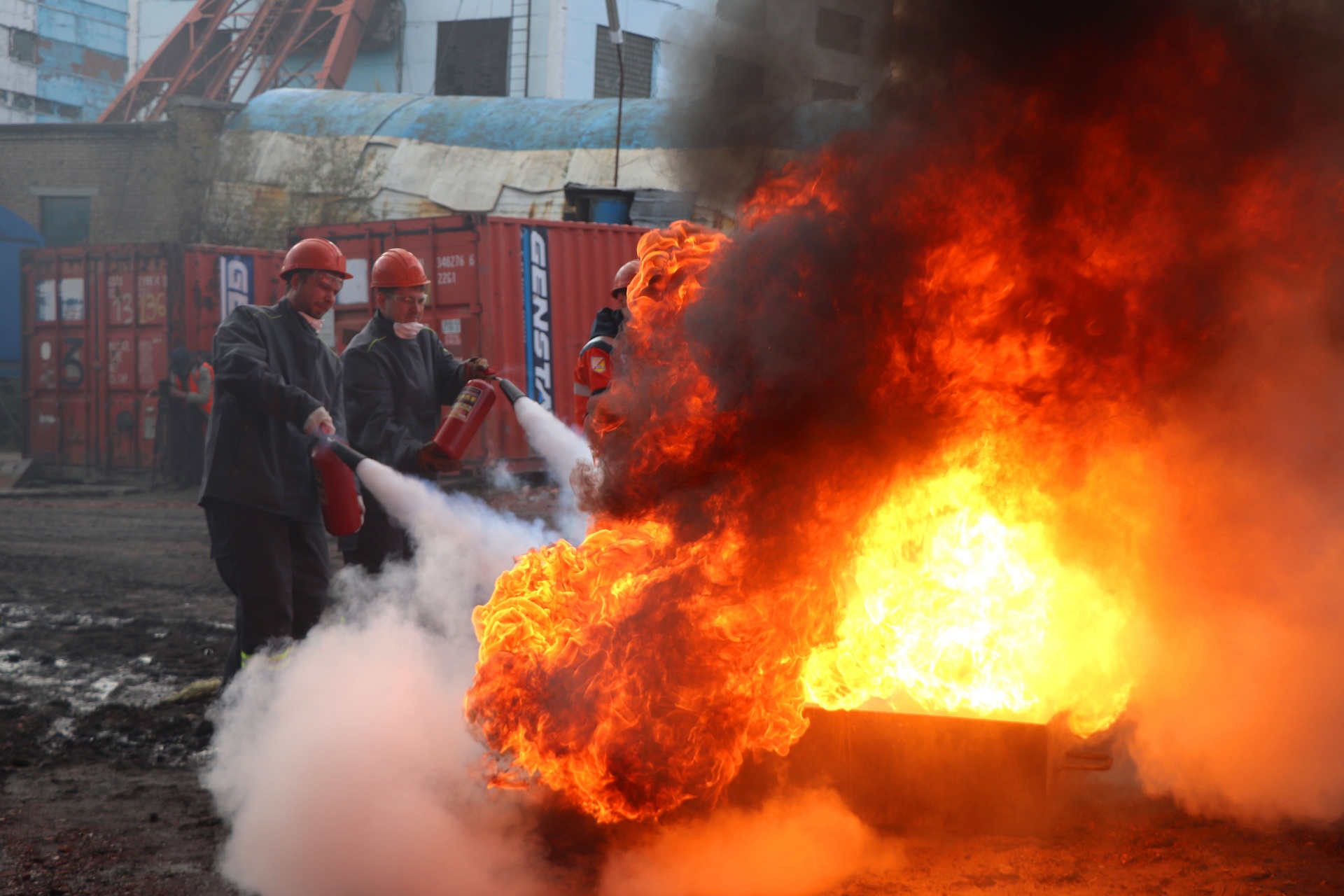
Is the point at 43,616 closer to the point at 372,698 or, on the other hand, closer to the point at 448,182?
the point at 372,698

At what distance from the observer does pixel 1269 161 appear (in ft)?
12.5

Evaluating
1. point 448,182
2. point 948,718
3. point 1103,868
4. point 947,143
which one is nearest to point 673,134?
point 947,143

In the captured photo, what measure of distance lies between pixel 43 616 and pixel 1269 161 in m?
7.62

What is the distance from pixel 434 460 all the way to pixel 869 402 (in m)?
2.54

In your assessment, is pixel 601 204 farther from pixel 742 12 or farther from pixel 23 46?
pixel 23 46

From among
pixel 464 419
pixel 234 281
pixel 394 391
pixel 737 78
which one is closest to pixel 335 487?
pixel 464 419

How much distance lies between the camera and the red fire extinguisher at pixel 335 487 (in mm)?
4867

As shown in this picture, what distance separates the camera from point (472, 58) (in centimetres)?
2972

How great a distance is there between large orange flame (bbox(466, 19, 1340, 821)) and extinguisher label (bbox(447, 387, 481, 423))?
1715 mm

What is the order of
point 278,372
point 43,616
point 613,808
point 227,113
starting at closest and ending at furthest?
point 613,808 → point 278,372 → point 43,616 → point 227,113

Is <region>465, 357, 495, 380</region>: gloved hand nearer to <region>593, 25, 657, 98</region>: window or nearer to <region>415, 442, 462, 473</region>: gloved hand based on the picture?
<region>415, 442, 462, 473</region>: gloved hand

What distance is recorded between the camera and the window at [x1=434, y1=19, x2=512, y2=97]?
29188 mm

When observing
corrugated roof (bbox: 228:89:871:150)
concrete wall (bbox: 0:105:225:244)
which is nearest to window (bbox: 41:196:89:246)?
concrete wall (bbox: 0:105:225:244)

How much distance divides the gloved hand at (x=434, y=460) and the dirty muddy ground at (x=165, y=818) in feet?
5.24
